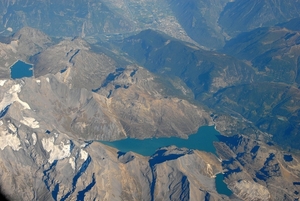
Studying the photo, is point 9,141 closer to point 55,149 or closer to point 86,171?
point 55,149

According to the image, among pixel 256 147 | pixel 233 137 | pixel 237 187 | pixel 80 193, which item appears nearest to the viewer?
pixel 80 193

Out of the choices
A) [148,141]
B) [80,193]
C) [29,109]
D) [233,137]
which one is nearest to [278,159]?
[233,137]

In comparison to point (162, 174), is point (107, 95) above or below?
below

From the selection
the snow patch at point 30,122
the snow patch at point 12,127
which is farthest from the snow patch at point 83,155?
the snow patch at point 30,122

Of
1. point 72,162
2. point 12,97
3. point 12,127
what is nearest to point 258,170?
point 72,162

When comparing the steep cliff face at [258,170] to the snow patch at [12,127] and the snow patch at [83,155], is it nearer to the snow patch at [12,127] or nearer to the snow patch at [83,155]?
the snow patch at [83,155]

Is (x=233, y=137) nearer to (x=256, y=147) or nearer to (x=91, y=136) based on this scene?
(x=256, y=147)
